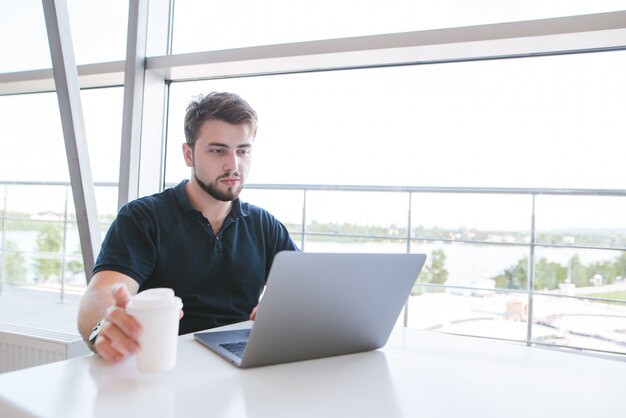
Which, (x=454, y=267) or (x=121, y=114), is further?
(x=454, y=267)

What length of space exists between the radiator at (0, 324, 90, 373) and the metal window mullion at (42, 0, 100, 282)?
0.82 ft

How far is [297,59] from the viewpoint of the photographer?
1.59 metres

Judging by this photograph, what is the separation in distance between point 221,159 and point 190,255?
0.84 ft

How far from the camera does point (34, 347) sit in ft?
5.78

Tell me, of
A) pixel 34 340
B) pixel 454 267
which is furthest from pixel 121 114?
pixel 454 267

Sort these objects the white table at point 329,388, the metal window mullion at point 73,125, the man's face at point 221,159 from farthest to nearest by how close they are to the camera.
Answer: the metal window mullion at point 73,125 → the man's face at point 221,159 → the white table at point 329,388

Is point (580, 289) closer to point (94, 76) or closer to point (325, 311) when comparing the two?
point (325, 311)

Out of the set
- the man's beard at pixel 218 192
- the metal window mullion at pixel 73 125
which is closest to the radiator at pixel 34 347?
the metal window mullion at pixel 73 125

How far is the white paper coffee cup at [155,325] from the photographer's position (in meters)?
0.56

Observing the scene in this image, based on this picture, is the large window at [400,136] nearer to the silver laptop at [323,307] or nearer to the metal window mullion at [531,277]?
the metal window mullion at [531,277]

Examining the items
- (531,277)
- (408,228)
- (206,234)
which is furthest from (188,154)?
(531,277)

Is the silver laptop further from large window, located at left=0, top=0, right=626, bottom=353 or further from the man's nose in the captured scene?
large window, located at left=0, top=0, right=626, bottom=353

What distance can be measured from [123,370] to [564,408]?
55cm

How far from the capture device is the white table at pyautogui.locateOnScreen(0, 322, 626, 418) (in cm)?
51
